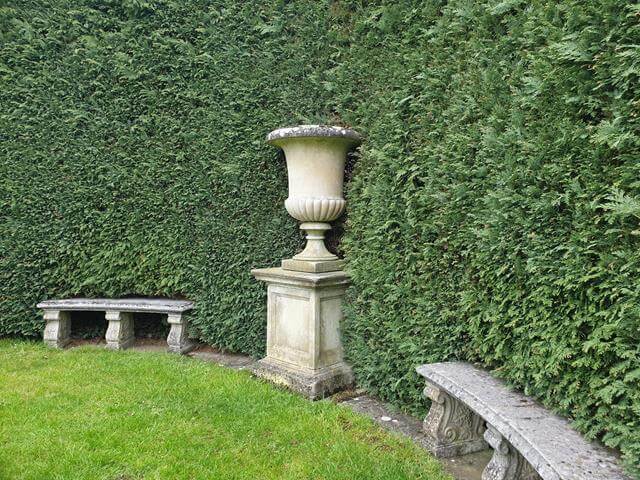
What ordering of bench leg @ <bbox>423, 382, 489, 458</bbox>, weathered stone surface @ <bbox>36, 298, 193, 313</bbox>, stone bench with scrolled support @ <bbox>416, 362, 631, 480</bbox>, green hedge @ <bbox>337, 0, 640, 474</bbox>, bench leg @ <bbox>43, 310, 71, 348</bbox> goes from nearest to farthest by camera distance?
stone bench with scrolled support @ <bbox>416, 362, 631, 480</bbox>, green hedge @ <bbox>337, 0, 640, 474</bbox>, bench leg @ <bbox>423, 382, 489, 458</bbox>, weathered stone surface @ <bbox>36, 298, 193, 313</bbox>, bench leg @ <bbox>43, 310, 71, 348</bbox>

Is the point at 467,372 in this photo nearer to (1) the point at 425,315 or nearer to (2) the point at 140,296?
(1) the point at 425,315

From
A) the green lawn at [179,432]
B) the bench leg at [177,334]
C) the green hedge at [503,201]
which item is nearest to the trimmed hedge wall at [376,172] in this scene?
the green hedge at [503,201]

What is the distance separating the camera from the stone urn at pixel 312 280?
3271 millimetres

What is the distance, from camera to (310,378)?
3.22m

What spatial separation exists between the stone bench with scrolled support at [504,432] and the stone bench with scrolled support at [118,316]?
104 inches

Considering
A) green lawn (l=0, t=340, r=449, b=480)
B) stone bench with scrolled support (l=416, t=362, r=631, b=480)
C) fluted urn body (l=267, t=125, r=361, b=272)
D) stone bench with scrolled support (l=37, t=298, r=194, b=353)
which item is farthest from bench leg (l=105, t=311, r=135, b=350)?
stone bench with scrolled support (l=416, t=362, r=631, b=480)

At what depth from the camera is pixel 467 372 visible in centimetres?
235

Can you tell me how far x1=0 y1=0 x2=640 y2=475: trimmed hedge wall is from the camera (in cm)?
177

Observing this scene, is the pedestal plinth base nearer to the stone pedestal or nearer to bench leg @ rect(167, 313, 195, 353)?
the stone pedestal

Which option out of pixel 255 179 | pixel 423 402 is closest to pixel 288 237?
pixel 255 179

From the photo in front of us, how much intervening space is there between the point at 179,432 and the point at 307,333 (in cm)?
109

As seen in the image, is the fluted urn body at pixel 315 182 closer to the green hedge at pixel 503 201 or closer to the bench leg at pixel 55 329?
the green hedge at pixel 503 201

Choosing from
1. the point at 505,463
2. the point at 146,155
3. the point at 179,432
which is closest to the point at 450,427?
the point at 505,463

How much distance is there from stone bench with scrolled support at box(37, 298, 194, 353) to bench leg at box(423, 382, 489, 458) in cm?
263
